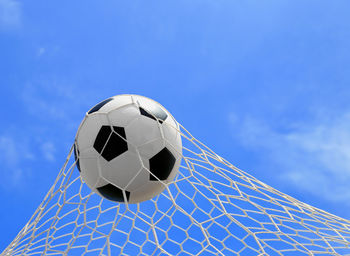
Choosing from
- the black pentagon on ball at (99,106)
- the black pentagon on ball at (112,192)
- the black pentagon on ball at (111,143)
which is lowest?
the black pentagon on ball at (112,192)

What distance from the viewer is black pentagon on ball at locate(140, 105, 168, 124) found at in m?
4.10

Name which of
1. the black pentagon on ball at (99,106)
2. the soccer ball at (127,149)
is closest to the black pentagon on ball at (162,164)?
the soccer ball at (127,149)

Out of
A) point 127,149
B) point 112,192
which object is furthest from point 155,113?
point 112,192

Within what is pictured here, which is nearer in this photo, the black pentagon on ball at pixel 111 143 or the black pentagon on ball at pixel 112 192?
the black pentagon on ball at pixel 111 143

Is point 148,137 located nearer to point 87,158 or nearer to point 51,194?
point 87,158

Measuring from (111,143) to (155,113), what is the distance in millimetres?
589

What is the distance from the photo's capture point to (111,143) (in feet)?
12.9

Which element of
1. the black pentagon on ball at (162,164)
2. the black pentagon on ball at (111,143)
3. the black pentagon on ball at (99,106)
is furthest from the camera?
the black pentagon on ball at (99,106)

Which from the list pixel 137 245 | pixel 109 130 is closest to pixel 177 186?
pixel 109 130

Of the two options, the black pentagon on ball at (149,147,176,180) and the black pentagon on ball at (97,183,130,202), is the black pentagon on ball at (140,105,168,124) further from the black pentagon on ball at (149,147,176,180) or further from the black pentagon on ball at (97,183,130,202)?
the black pentagon on ball at (97,183,130,202)

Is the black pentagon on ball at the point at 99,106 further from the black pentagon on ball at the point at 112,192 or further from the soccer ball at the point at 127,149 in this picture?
the black pentagon on ball at the point at 112,192

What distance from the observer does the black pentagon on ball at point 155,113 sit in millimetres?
4102

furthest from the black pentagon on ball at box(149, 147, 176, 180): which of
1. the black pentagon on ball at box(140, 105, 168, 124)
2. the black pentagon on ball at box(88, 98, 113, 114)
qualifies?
the black pentagon on ball at box(88, 98, 113, 114)

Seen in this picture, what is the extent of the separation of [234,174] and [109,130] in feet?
4.55
